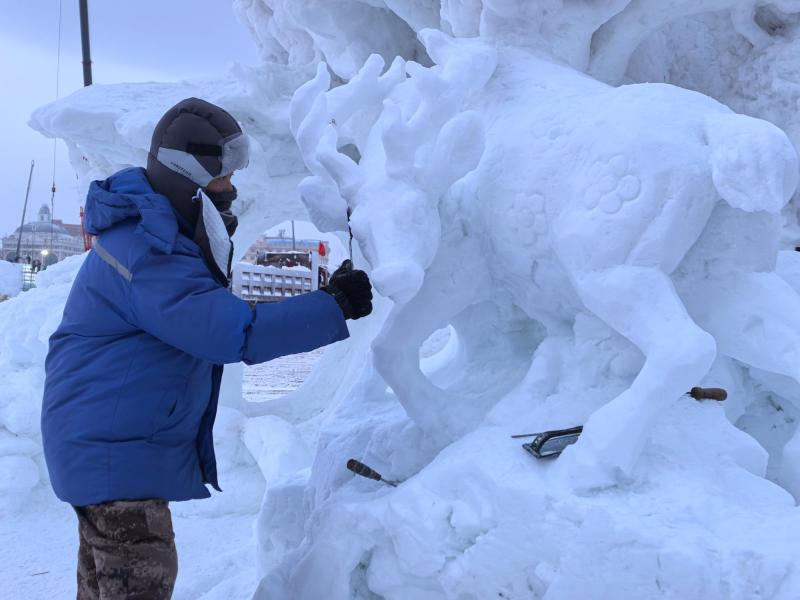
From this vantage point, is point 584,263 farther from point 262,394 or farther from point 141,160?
point 262,394

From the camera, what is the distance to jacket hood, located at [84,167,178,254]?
1.56 metres

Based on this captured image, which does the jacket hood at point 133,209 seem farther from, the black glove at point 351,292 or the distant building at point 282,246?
the distant building at point 282,246

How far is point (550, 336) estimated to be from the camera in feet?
7.15

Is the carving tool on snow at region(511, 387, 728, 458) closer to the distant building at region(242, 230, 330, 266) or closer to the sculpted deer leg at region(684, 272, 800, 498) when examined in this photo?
the sculpted deer leg at region(684, 272, 800, 498)

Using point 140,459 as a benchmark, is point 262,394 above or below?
below

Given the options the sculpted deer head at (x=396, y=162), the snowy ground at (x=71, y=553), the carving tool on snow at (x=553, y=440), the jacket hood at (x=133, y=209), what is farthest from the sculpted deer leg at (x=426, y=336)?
the snowy ground at (x=71, y=553)

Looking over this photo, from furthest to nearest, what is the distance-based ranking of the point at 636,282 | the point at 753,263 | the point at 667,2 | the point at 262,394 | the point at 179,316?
the point at 262,394 → the point at 667,2 → the point at 753,263 → the point at 636,282 → the point at 179,316

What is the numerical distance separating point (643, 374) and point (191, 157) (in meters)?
1.17

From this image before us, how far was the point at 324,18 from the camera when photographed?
13.0 feet

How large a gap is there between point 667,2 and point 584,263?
A: 5.48 feet

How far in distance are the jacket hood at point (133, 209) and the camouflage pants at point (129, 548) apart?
23.0 inches

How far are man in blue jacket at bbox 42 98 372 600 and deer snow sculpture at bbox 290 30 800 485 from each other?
31 cm

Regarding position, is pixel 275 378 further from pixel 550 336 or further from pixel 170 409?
pixel 170 409

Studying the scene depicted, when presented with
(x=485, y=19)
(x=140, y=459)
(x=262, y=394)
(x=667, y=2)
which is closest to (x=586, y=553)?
(x=140, y=459)
